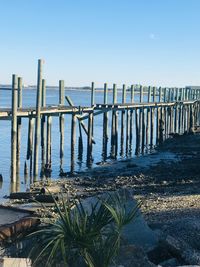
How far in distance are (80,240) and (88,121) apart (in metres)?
23.0

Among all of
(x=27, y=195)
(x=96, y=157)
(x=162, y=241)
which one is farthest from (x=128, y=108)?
(x=162, y=241)

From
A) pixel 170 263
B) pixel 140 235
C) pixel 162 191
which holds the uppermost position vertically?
pixel 140 235

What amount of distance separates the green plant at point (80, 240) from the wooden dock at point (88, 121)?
13.8m

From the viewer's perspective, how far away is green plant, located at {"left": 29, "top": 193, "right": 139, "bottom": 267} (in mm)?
5109

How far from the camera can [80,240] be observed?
5121 mm

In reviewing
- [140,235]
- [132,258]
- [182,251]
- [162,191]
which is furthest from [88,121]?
[132,258]

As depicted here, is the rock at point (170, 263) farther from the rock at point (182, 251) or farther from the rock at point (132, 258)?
the rock at point (132, 258)

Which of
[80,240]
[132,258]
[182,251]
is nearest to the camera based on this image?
[80,240]

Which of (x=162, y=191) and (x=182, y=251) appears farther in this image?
(x=162, y=191)

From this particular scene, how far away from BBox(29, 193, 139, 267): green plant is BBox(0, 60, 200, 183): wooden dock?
13.8m

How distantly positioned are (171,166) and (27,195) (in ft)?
31.3

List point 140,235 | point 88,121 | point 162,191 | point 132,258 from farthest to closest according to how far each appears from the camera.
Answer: point 88,121 → point 162,191 → point 140,235 → point 132,258

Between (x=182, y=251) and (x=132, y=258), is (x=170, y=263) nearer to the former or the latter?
(x=182, y=251)

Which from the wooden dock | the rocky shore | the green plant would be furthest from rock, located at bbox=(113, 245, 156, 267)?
the wooden dock
